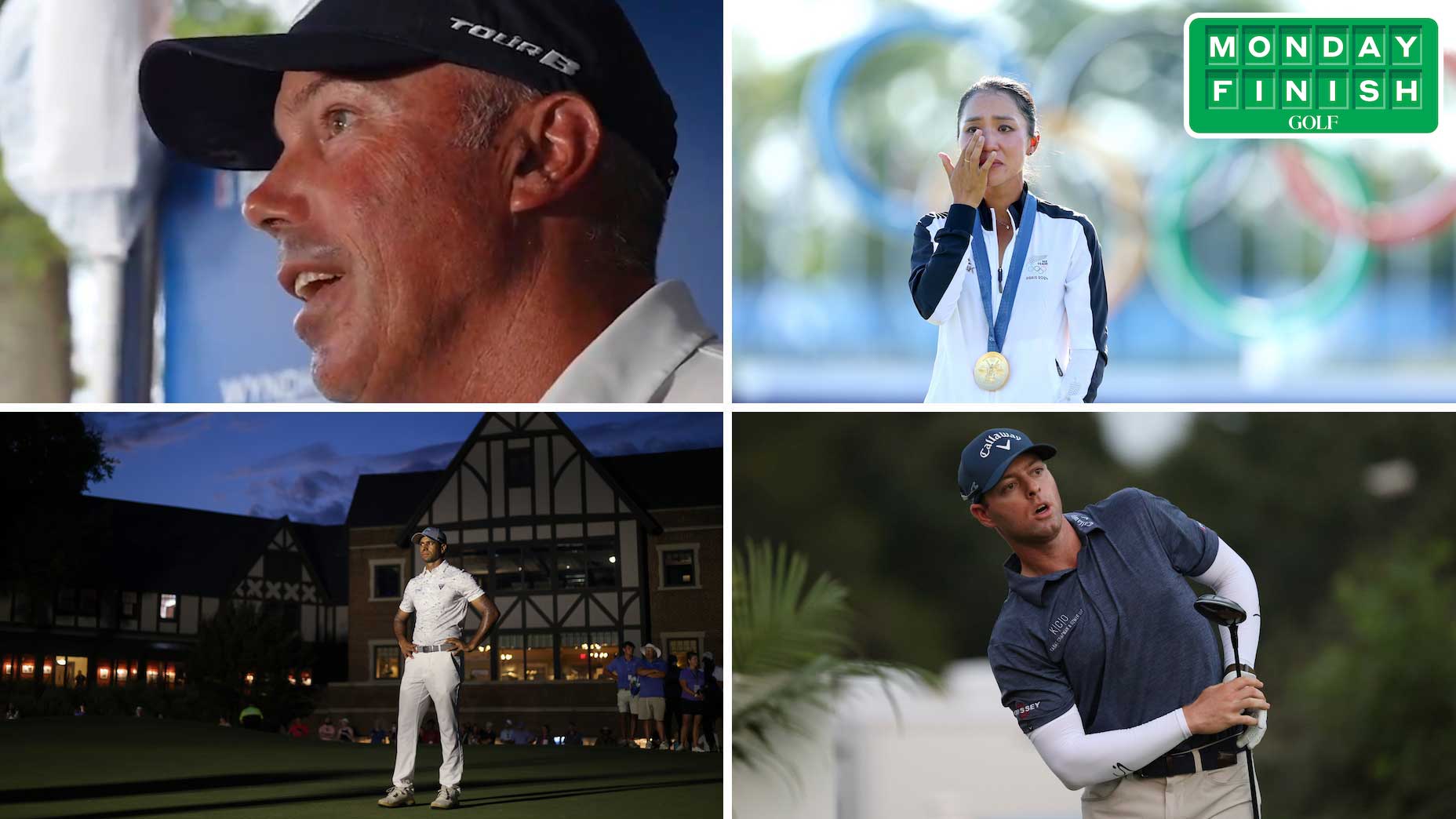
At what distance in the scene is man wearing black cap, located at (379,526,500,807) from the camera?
550 centimetres

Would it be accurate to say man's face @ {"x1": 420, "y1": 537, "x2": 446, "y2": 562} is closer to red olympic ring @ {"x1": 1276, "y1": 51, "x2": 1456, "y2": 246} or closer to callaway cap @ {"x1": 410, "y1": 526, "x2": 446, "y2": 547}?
callaway cap @ {"x1": 410, "y1": 526, "x2": 446, "y2": 547}

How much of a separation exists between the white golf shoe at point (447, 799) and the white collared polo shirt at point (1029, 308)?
6.53ft

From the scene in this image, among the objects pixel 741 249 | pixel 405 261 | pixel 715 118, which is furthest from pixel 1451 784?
pixel 405 261

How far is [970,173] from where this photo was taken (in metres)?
5.59

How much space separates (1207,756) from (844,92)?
2.44 metres

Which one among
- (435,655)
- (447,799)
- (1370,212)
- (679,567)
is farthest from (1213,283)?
(447,799)

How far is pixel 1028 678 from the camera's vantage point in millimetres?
4852

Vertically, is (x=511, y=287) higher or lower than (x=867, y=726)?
higher

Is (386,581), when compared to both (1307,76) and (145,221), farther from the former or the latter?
(1307,76)

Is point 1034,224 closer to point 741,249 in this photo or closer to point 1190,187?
point 1190,187

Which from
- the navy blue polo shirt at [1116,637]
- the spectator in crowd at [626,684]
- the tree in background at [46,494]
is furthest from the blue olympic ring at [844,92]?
the tree in background at [46,494]

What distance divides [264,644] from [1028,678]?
261cm

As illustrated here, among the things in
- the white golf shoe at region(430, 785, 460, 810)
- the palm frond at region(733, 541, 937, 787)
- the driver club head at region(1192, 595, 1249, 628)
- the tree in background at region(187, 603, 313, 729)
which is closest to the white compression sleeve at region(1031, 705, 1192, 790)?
the driver club head at region(1192, 595, 1249, 628)

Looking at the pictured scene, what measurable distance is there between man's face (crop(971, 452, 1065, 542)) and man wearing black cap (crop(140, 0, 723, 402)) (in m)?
1.08
